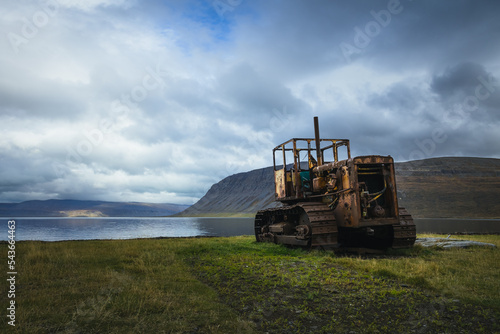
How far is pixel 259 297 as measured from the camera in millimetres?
5844

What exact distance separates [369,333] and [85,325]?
395 cm

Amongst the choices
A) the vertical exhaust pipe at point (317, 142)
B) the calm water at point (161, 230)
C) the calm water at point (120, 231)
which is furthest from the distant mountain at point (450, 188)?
the vertical exhaust pipe at point (317, 142)

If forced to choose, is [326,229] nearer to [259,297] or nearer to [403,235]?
[403,235]

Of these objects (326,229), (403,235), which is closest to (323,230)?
(326,229)

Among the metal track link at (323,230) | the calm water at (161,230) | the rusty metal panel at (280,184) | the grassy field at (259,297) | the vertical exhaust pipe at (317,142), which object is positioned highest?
the vertical exhaust pipe at (317,142)

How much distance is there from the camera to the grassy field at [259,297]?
4488 mm

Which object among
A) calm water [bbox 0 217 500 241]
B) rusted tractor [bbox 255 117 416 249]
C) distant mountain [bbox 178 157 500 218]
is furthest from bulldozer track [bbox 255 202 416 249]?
distant mountain [bbox 178 157 500 218]

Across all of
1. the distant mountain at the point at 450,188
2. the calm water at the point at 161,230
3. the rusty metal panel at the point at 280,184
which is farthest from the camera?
the distant mountain at the point at 450,188

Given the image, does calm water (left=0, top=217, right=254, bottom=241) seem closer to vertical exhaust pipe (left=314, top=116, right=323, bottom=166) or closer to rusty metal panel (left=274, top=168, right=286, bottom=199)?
rusty metal panel (left=274, top=168, right=286, bottom=199)

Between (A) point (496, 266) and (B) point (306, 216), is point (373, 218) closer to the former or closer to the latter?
(B) point (306, 216)

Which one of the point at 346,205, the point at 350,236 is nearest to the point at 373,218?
the point at 346,205

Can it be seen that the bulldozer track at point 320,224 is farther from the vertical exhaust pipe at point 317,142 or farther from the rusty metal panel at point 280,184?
the vertical exhaust pipe at point 317,142

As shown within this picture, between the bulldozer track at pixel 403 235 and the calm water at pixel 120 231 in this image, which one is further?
the calm water at pixel 120 231

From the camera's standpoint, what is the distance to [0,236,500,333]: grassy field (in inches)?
177
